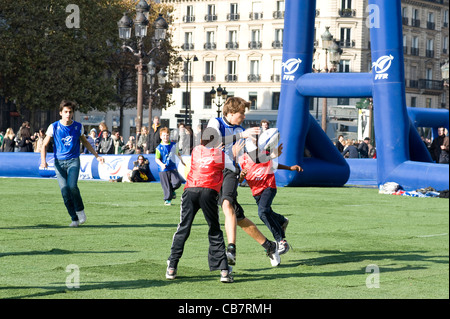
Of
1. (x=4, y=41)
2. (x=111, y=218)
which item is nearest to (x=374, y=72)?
(x=111, y=218)

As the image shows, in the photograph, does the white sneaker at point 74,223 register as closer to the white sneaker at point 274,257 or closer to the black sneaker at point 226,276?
the white sneaker at point 274,257

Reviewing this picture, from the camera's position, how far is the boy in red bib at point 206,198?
760 centimetres

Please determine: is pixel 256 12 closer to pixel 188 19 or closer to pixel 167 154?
pixel 188 19

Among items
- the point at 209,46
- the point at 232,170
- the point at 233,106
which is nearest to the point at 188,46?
the point at 209,46

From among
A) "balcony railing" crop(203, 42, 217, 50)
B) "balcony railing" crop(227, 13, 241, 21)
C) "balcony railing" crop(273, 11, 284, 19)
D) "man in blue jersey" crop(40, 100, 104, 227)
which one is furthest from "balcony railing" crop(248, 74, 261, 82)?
Answer: "man in blue jersey" crop(40, 100, 104, 227)

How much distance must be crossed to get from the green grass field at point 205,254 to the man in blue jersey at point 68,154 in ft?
1.12

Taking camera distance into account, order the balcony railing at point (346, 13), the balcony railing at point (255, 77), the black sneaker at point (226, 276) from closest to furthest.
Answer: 1. the black sneaker at point (226, 276)
2. the balcony railing at point (346, 13)
3. the balcony railing at point (255, 77)

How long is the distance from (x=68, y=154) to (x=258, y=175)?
3724 mm

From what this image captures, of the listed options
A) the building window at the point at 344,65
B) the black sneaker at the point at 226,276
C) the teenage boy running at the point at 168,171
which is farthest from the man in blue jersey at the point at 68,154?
the building window at the point at 344,65

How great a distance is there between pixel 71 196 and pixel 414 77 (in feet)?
243

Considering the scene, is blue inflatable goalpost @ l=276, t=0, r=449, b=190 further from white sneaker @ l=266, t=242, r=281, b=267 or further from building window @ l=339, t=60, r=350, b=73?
building window @ l=339, t=60, r=350, b=73

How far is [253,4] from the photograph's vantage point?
76.6 meters

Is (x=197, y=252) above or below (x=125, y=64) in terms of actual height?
below

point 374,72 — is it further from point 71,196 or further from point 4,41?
point 4,41
